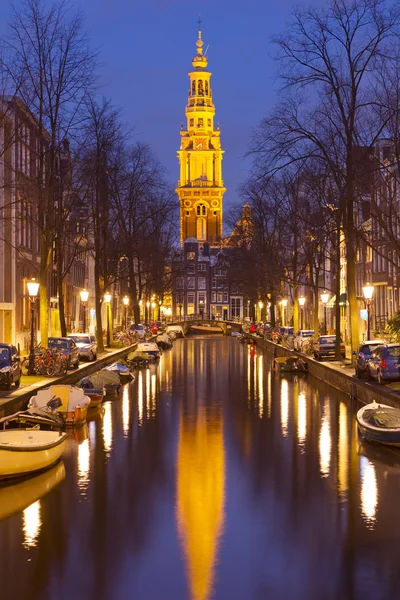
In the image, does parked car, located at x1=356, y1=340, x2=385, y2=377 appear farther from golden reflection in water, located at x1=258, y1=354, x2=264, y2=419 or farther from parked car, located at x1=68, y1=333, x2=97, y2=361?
parked car, located at x1=68, y1=333, x2=97, y2=361

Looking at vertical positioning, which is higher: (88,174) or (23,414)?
(88,174)

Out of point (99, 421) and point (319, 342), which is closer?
point (99, 421)

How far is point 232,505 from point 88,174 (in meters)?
38.0

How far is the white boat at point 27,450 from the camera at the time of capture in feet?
77.8

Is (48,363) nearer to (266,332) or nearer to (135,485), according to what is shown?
(135,485)

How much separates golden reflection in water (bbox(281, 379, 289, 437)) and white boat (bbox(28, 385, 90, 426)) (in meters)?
6.58

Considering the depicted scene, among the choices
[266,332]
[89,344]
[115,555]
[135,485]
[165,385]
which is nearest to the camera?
[115,555]

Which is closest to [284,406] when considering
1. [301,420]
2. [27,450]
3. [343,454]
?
[301,420]

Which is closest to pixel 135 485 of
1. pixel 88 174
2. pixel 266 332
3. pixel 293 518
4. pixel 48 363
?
pixel 293 518

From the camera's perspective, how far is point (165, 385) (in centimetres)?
5488

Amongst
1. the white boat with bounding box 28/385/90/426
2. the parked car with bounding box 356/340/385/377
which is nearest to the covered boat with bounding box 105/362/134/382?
the parked car with bounding box 356/340/385/377

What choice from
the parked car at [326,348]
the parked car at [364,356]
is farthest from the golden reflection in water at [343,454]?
the parked car at [326,348]

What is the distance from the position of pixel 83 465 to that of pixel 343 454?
22.9 ft

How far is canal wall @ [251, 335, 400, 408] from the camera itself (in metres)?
36.2
